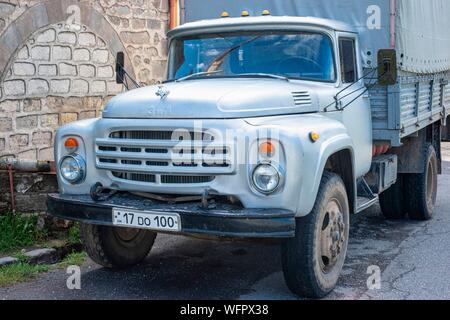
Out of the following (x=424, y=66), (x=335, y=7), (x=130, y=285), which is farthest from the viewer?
(x=424, y=66)

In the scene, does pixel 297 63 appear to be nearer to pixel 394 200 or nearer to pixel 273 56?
pixel 273 56

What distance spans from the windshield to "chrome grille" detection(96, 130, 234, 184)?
118cm

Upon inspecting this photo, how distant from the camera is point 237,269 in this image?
5.77 m

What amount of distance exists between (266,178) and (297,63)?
1.58m

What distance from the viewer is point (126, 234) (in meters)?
5.74

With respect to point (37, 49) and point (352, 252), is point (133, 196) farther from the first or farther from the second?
point (37, 49)

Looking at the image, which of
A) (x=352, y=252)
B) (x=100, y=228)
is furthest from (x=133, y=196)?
(x=352, y=252)

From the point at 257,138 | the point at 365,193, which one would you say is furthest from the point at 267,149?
the point at 365,193

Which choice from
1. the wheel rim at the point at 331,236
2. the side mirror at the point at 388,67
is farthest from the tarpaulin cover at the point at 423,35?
the wheel rim at the point at 331,236

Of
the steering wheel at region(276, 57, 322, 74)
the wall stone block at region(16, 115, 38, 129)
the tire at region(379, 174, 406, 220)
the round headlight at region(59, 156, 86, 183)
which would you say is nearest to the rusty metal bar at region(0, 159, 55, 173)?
the wall stone block at region(16, 115, 38, 129)

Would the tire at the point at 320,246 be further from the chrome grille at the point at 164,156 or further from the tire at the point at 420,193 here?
the tire at the point at 420,193

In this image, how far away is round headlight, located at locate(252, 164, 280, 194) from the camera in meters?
4.38

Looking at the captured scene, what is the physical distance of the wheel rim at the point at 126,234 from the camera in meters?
5.64
